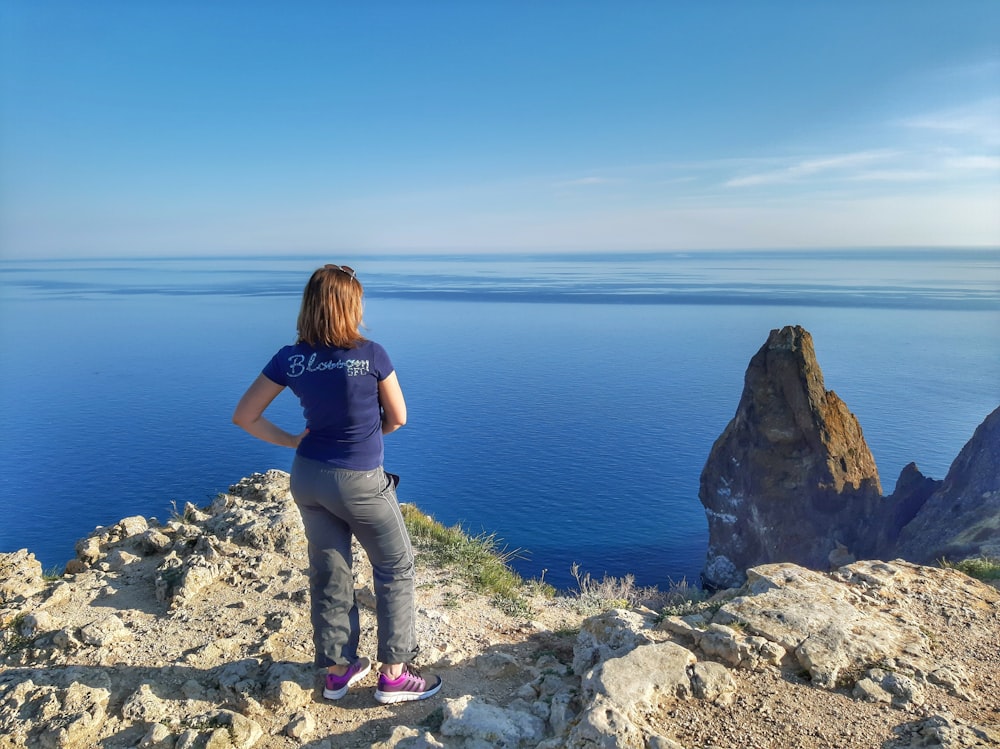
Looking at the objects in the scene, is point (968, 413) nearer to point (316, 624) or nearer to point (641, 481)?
point (641, 481)

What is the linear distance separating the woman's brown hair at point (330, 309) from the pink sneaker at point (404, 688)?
2227mm

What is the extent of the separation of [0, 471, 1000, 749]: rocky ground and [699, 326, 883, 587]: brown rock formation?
24.4 meters

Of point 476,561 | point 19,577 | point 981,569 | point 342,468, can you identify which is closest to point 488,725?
point 342,468

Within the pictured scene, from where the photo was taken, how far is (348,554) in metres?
4.21

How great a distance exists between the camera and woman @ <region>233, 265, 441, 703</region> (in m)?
3.71

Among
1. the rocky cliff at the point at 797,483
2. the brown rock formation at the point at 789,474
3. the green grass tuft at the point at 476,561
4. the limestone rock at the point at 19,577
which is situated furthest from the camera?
the brown rock formation at the point at 789,474

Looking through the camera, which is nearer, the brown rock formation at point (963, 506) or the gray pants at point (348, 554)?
the gray pants at point (348, 554)

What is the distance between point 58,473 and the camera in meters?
32.4

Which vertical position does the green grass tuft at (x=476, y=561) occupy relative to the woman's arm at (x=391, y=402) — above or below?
below

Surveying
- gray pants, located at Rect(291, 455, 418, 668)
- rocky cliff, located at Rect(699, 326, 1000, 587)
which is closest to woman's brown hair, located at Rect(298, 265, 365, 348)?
gray pants, located at Rect(291, 455, 418, 668)

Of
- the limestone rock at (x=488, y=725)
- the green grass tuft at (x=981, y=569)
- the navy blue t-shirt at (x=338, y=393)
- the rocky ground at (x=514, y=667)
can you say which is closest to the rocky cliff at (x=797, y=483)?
the green grass tuft at (x=981, y=569)

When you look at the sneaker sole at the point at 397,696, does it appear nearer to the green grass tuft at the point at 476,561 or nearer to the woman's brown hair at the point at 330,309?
the green grass tuft at the point at 476,561

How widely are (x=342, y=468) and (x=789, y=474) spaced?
29064mm

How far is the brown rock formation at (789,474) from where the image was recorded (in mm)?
28094
